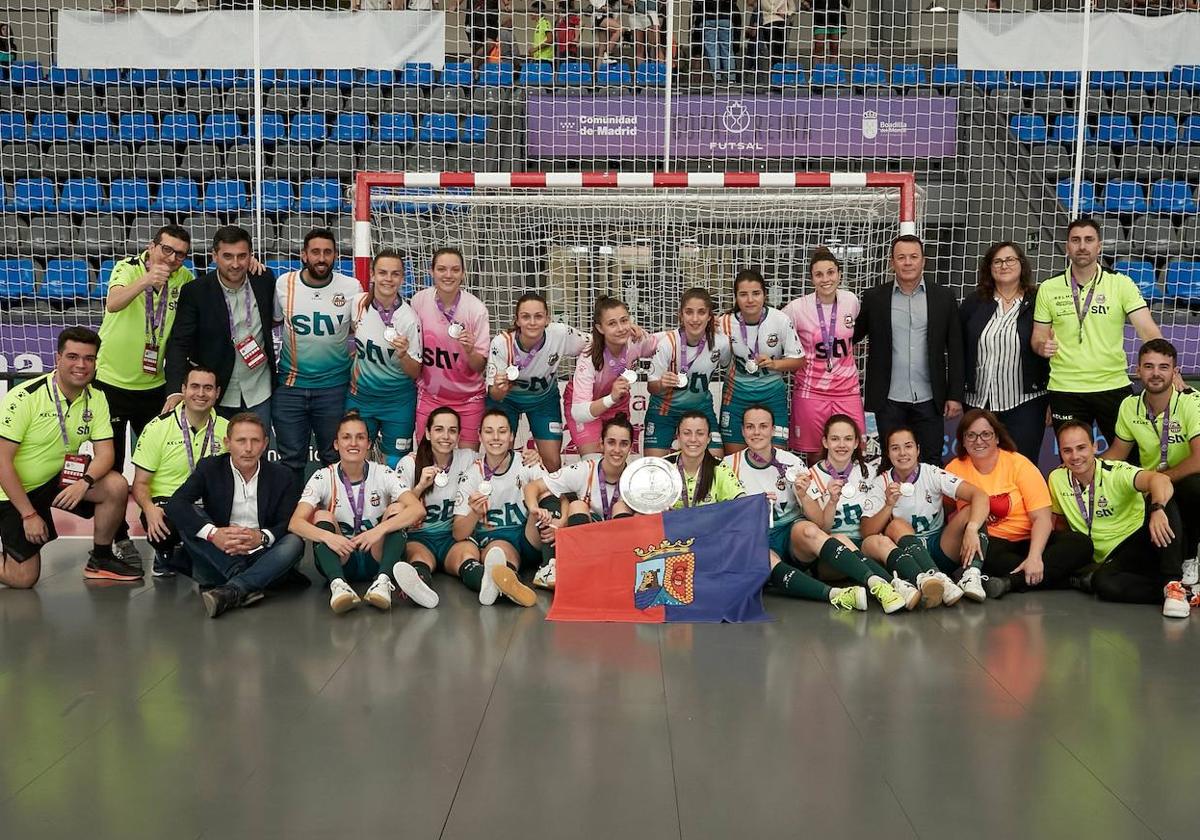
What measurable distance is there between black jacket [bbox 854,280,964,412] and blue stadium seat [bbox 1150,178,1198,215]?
6307 mm

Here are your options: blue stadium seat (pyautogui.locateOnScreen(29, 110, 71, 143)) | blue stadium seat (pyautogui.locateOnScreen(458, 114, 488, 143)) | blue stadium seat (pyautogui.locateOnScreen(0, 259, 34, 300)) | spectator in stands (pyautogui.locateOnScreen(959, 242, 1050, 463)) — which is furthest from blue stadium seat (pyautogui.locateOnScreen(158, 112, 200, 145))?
spectator in stands (pyautogui.locateOnScreen(959, 242, 1050, 463))

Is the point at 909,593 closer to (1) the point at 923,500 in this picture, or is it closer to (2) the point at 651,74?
(1) the point at 923,500

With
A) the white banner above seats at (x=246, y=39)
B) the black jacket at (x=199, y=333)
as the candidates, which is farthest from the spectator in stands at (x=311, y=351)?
the white banner above seats at (x=246, y=39)

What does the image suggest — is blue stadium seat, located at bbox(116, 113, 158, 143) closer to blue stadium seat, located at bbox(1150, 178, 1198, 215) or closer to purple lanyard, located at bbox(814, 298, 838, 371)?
purple lanyard, located at bbox(814, 298, 838, 371)

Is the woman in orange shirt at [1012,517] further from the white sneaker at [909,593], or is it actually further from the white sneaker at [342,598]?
the white sneaker at [342,598]

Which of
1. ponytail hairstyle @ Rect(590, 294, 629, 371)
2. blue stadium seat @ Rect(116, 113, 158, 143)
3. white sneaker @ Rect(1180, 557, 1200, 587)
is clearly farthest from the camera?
blue stadium seat @ Rect(116, 113, 158, 143)

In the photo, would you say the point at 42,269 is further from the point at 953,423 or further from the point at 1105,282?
the point at 1105,282

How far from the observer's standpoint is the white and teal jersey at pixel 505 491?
5.16 metres

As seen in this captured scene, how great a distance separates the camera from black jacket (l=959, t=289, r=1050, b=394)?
556 cm

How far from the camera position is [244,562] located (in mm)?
4785

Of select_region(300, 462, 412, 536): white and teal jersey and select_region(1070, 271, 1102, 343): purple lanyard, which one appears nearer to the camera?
select_region(300, 462, 412, 536): white and teal jersey

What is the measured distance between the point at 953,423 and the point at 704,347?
188 centimetres

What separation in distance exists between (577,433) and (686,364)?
0.68 m

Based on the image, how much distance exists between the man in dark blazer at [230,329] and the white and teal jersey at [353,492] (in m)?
0.83
